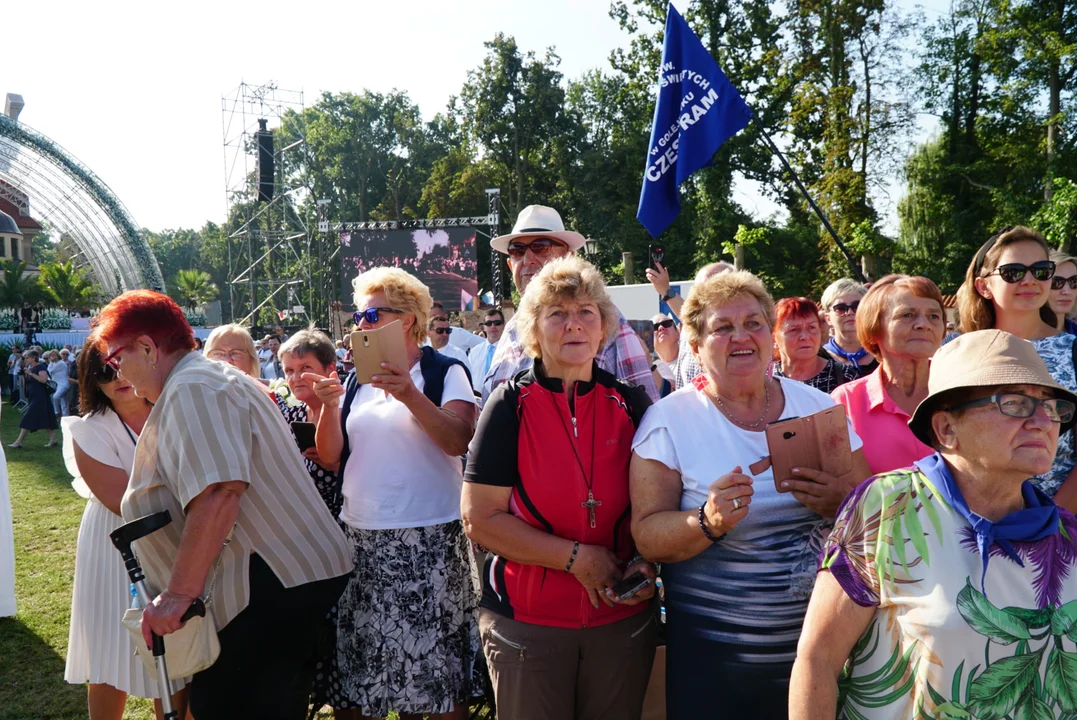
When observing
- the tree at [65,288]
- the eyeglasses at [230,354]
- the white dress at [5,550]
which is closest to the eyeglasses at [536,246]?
the eyeglasses at [230,354]

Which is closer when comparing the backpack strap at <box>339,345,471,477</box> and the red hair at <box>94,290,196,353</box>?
the red hair at <box>94,290,196,353</box>

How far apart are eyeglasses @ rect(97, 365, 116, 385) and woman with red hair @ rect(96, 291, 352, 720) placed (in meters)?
0.82

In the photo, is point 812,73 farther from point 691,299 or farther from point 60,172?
point 60,172

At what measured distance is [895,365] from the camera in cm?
265

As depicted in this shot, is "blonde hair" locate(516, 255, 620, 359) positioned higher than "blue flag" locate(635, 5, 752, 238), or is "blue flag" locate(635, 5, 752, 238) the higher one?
"blue flag" locate(635, 5, 752, 238)

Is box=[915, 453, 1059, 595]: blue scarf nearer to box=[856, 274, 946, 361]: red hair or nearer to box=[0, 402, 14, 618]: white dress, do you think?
box=[856, 274, 946, 361]: red hair

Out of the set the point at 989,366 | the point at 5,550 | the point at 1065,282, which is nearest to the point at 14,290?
the point at 5,550

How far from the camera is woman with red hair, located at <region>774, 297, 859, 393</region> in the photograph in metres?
3.82

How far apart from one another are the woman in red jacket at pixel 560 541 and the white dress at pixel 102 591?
1770mm

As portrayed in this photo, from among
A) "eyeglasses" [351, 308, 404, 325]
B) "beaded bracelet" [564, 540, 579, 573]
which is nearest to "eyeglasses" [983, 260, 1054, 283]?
"beaded bracelet" [564, 540, 579, 573]

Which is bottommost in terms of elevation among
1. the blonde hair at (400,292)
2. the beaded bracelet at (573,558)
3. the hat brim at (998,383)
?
the beaded bracelet at (573,558)

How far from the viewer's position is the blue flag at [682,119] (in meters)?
5.13

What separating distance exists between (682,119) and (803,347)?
2.25 m

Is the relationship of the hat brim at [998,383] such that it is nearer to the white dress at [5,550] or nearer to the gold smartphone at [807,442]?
the gold smartphone at [807,442]
